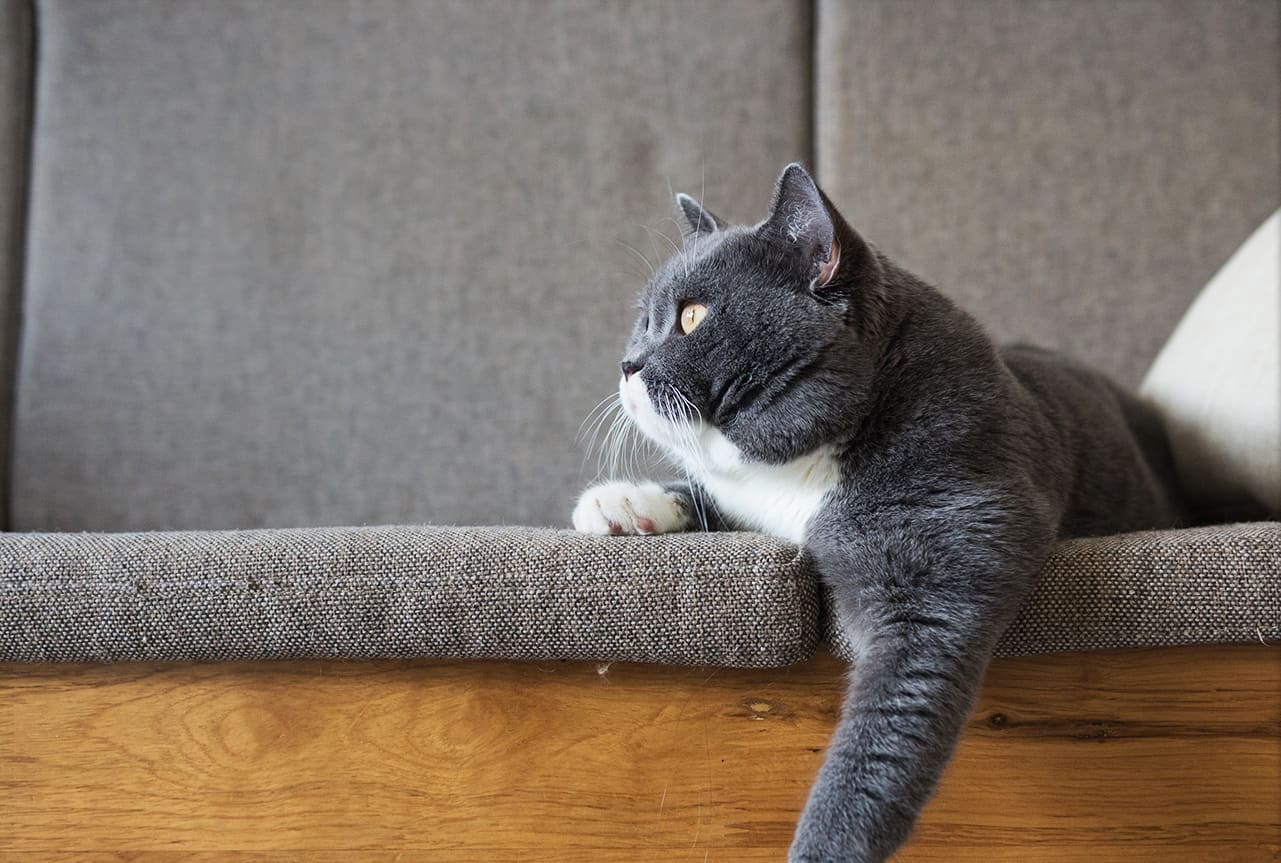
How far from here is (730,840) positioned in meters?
0.84

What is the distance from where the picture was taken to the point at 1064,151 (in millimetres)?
1738

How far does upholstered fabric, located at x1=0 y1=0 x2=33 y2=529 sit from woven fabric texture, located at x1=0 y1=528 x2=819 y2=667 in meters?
1.11

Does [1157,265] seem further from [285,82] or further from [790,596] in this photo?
[285,82]

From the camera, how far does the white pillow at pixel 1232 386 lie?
1.20m

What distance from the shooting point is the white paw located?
0.96 meters

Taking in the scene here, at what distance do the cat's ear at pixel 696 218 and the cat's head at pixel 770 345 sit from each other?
149mm

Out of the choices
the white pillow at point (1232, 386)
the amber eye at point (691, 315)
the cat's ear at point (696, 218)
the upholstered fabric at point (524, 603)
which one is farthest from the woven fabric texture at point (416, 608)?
the white pillow at point (1232, 386)

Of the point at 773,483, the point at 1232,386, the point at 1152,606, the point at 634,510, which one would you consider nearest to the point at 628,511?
the point at 634,510

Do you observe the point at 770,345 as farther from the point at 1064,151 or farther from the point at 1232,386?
the point at 1064,151

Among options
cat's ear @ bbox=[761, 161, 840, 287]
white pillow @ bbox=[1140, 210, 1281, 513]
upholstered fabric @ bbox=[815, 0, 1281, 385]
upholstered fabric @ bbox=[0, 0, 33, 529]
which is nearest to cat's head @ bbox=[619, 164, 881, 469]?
cat's ear @ bbox=[761, 161, 840, 287]

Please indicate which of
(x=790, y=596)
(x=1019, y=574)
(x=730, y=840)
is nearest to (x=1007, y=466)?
(x=1019, y=574)

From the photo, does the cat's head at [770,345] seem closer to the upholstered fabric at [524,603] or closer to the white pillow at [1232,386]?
the upholstered fabric at [524,603]

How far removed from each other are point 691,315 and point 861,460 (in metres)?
0.22

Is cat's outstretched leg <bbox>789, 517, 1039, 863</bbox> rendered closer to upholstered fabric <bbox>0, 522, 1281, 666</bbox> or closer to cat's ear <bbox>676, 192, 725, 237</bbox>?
upholstered fabric <bbox>0, 522, 1281, 666</bbox>
